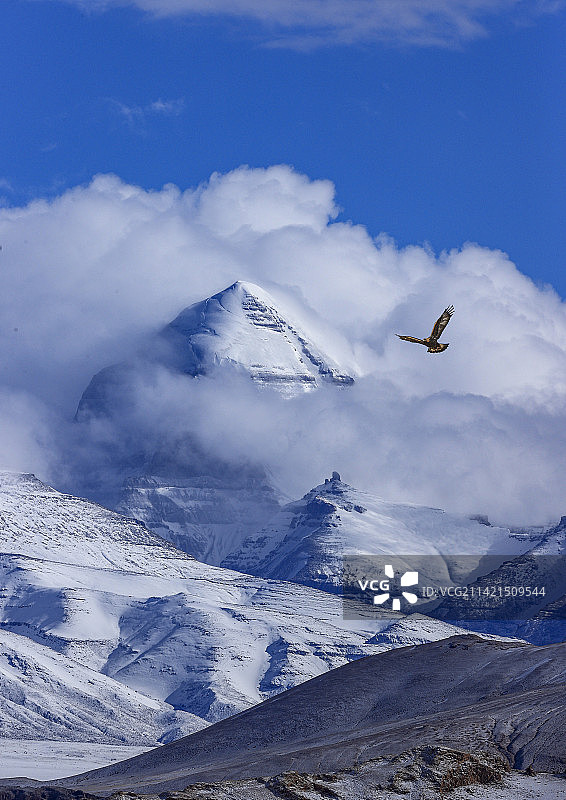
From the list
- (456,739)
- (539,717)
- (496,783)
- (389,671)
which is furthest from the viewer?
(389,671)

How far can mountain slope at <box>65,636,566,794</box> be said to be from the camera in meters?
126

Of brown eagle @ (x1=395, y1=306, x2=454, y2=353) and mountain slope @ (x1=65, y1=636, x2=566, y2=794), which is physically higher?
brown eagle @ (x1=395, y1=306, x2=454, y2=353)

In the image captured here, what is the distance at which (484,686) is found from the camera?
16112cm

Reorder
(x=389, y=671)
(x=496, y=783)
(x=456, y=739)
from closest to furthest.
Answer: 1. (x=496, y=783)
2. (x=456, y=739)
3. (x=389, y=671)

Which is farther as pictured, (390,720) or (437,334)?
(390,720)

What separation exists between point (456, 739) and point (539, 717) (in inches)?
457

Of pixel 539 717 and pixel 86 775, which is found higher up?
pixel 539 717

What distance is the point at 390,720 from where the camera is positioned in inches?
6102

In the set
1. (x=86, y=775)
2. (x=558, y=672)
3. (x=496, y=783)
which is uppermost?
(x=558, y=672)

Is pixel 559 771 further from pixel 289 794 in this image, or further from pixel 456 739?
pixel 289 794

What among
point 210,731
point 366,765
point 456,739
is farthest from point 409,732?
point 210,731

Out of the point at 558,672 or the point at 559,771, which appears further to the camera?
the point at 558,672

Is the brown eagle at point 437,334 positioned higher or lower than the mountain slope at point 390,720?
higher

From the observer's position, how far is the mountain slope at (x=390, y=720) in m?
126
